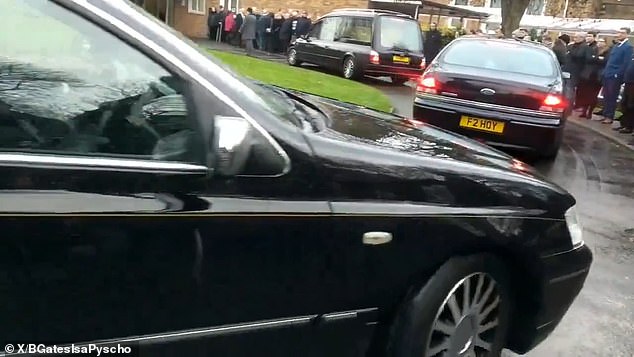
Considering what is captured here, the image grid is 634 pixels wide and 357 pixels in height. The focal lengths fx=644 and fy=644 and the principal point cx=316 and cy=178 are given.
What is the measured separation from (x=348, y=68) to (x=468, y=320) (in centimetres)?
1549

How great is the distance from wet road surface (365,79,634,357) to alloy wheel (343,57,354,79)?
311 inches

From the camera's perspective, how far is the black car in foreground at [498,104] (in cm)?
762

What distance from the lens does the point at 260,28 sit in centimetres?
A: 2623

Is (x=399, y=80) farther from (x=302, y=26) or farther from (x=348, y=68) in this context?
(x=302, y=26)

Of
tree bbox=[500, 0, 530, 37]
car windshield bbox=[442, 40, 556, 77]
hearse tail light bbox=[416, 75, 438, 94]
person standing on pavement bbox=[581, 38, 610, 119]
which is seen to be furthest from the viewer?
tree bbox=[500, 0, 530, 37]

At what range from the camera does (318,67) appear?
2022 centimetres

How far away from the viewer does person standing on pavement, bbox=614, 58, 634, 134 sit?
38.0 feet

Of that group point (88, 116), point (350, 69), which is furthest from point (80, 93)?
point (350, 69)

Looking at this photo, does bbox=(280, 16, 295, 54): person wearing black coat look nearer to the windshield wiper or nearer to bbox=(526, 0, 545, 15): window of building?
bbox=(526, 0, 545, 15): window of building

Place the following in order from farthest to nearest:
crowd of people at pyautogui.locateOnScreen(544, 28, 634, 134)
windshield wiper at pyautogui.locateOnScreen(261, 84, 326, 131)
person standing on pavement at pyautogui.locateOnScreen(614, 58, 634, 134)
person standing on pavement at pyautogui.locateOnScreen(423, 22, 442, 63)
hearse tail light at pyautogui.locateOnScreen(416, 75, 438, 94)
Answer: person standing on pavement at pyautogui.locateOnScreen(423, 22, 442, 63) < crowd of people at pyautogui.locateOnScreen(544, 28, 634, 134) < person standing on pavement at pyautogui.locateOnScreen(614, 58, 634, 134) < hearse tail light at pyautogui.locateOnScreen(416, 75, 438, 94) < windshield wiper at pyautogui.locateOnScreen(261, 84, 326, 131)

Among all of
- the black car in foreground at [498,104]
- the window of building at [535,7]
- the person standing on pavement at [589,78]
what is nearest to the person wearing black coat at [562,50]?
the person standing on pavement at [589,78]

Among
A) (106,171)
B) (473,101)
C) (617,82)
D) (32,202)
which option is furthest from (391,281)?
(617,82)

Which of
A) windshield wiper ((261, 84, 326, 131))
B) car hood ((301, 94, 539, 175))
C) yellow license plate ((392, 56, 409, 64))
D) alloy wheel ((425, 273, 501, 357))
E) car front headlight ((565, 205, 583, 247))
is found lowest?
alloy wheel ((425, 273, 501, 357))

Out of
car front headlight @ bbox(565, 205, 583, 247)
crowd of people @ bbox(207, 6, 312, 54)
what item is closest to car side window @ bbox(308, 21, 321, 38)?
crowd of people @ bbox(207, 6, 312, 54)
